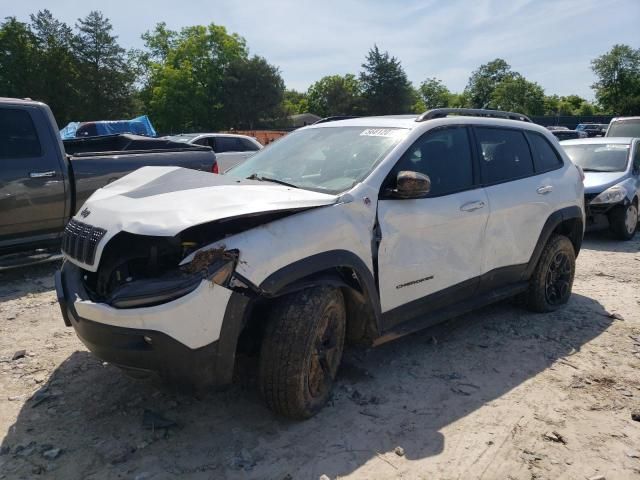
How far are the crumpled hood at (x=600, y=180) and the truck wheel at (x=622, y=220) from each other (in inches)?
16.3

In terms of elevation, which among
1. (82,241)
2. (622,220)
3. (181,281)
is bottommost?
(622,220)

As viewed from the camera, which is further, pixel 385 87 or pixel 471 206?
pixel 385 87

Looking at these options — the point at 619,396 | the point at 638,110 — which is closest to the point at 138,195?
the point at 619,396

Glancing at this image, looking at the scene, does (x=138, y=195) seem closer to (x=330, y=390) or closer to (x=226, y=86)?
(x=330, y=390)

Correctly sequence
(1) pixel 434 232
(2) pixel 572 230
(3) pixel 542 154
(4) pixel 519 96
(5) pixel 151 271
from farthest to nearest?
(4) pixel 519 96 < (2) pixel 572 230 < (3) pixel 542 154 < (1) pixel 434 232 < (5) pixel 151 271

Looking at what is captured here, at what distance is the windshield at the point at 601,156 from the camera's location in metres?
9.07

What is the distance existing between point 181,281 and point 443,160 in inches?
→ 87.1

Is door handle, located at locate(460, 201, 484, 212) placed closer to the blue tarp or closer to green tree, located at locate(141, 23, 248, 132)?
the blue tarp

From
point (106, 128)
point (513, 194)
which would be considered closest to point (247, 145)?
point (106, 128)

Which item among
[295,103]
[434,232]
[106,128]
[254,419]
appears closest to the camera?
[254,419]

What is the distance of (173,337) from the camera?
7.88 ft

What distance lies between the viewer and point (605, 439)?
9.50ft

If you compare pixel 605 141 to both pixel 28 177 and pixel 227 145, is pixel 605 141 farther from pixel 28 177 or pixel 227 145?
pixel 28 177

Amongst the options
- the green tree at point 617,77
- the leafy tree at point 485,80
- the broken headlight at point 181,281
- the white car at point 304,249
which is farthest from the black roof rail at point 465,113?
the leafy tree at point 485,80
